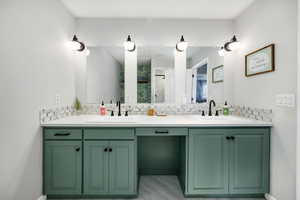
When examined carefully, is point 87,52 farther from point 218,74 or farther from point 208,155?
point 208,155

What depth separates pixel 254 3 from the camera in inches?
78.4

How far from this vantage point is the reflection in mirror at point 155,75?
7.96 ft

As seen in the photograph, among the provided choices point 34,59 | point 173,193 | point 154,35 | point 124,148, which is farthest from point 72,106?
point 173,193

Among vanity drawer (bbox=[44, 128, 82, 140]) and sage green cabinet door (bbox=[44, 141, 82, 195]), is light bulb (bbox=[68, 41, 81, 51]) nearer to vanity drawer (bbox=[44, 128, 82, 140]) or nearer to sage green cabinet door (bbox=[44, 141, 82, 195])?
vanity drawer (bbox=[44, 128, 82, 140])

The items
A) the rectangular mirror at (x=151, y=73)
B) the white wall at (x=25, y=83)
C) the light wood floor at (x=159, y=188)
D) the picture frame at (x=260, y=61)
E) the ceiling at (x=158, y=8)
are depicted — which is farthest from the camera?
the rectangular mirror at (x=151, y=73)

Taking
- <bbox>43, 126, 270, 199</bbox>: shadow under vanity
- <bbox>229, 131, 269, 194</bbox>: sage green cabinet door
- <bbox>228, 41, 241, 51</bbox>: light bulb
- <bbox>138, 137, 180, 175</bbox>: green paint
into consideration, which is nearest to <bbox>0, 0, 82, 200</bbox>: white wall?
<bbox>43, 126, 270, 199</bbox>: shadow under vanity

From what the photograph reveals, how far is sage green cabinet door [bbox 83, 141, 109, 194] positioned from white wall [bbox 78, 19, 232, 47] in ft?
4.81

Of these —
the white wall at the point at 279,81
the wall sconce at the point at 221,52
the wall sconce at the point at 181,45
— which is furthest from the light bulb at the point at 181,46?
the white wall at the point at 279,81

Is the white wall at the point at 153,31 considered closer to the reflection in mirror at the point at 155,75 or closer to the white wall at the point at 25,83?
the reflection in mirror at the point at 155,75

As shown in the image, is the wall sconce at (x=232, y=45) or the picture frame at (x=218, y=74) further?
the picture frame at (x=218, y=74)

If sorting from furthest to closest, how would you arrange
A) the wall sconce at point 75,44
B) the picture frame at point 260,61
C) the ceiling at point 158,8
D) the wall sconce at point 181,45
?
the wall sconce at point 181,45, the wall sconce at point 75,44, the ceiling at point 158,8, the picture frame at point 260,61

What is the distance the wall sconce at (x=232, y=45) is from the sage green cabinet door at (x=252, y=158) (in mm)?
1246

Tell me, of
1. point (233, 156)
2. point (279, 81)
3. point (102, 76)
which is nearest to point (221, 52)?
point (279, 81)

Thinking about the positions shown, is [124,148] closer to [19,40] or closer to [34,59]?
[34,59]
